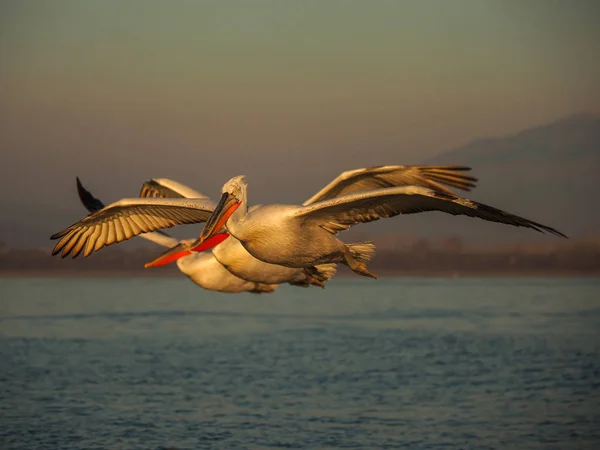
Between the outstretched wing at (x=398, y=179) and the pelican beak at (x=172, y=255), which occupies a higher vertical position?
the outstretched wing at (x=398, y=179)

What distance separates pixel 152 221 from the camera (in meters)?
15.2

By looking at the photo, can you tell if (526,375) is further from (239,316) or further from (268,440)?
(239,316)

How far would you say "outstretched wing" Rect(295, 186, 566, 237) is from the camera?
38.0 ft

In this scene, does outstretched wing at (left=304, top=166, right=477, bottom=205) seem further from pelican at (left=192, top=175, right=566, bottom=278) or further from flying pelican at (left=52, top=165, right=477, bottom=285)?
pelican at (left=192, top=175, right=566, bottom=278)

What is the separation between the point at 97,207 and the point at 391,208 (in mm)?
7921

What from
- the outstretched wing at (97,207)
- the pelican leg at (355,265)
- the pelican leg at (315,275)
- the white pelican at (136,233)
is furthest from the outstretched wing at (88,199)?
the pelican leg at (355,265)

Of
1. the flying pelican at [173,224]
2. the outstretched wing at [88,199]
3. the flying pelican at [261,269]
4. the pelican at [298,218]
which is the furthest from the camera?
the outstretched wing at [88,199]

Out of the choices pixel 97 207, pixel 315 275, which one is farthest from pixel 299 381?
pixel 315 275

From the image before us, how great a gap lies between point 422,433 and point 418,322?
1091 inches

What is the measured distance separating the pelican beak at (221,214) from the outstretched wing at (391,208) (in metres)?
0.73

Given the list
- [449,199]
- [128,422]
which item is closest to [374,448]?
[128,422]

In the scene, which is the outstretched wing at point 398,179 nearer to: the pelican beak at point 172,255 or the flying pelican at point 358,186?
the flying pelican at point 358,186

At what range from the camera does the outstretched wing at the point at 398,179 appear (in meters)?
12.7

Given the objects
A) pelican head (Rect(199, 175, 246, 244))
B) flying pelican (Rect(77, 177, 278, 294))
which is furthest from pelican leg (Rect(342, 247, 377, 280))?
flying pelican (Rect(77, 177, 278, 294))
